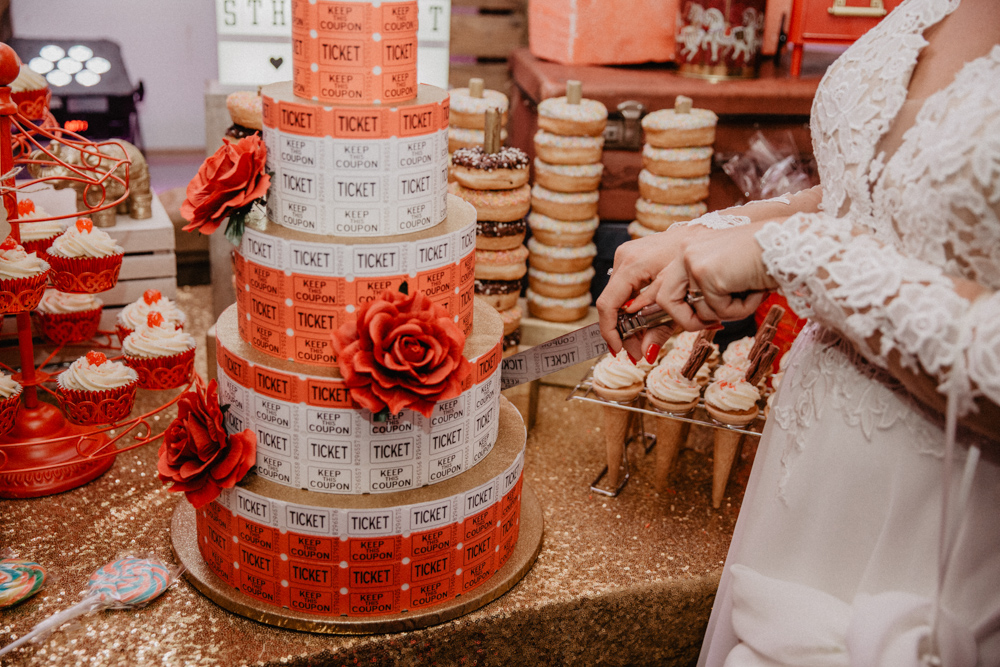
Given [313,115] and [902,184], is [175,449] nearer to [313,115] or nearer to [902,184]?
[313,115]

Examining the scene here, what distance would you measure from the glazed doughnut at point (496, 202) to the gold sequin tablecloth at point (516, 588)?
1.94 ft

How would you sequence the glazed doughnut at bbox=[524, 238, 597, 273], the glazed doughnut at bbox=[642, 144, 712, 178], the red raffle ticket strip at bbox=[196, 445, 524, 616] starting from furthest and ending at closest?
the glazed doughnut at bbox=[524, 238, 597, 273] → the glazed doughnut at bbox=[642, 144, 712, 178] → the red raffle ticket strip at bbox=[196, 445, 524, 616]

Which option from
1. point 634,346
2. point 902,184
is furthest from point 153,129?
point 902,184

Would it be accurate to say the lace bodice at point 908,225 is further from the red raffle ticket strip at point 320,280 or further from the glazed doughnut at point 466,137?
the glazed doughnut at point 466,137

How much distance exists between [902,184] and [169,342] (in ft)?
5.00

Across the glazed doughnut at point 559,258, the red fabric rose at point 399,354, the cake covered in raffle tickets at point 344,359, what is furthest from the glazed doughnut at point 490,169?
the red fabric rose at point 399,354

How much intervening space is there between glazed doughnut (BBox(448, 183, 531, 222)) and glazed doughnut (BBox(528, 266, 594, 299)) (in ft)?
1.01

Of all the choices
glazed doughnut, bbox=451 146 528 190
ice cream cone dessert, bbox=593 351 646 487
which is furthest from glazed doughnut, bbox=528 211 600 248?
ice cream cone dessert, bbox=593 351 646 487

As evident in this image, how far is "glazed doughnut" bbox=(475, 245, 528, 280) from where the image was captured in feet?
7.41

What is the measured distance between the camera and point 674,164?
2.37m

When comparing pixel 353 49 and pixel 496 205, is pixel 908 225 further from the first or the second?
pixel 496 205

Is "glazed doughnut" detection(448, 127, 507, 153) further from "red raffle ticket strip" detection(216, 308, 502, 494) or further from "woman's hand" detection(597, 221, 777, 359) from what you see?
"woman's hand" detection(597, 221, 777, 359)

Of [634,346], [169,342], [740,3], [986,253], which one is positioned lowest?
[169,342]

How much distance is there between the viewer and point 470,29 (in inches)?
126
